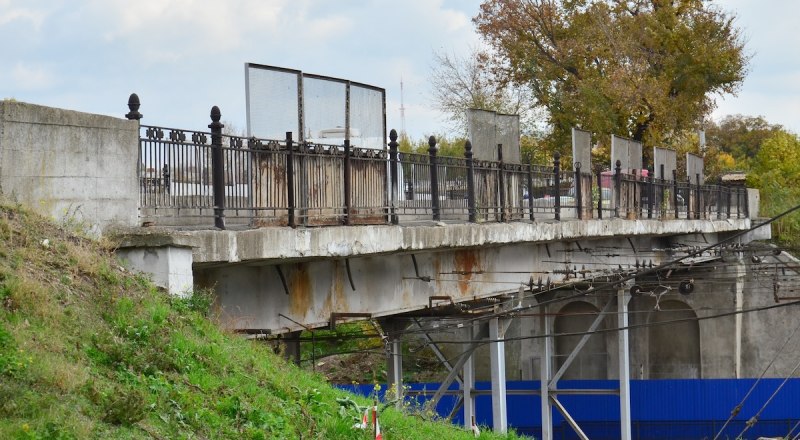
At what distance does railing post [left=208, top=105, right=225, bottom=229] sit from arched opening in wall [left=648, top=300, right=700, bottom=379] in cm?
3169

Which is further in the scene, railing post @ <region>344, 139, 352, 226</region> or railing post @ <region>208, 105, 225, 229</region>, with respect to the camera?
railing post @ <region>344, 139, 352, 226</region>

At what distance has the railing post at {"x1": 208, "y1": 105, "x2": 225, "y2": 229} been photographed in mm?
12477

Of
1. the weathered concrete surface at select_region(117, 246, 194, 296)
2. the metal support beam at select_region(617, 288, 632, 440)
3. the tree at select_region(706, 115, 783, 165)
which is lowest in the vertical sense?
the metal support beam at select_region(617, 288, 632, 440)

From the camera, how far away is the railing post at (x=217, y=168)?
491 inches

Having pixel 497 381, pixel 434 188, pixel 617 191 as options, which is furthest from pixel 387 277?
pixel 617 191

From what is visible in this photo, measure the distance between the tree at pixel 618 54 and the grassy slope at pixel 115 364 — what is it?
35.9 metres

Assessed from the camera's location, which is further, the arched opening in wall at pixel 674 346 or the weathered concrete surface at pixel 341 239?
the arched opening in wall at pixel 674 346

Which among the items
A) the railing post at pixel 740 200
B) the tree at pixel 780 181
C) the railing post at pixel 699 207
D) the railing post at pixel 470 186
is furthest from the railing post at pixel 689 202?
the railing post at pixel 470 186

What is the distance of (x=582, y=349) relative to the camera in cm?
4288

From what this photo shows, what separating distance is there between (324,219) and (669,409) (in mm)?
23213

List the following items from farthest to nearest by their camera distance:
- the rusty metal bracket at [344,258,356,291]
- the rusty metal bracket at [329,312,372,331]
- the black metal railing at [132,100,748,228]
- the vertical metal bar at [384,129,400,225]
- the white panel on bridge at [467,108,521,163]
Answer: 1. the white panel on bridge at [467,108,521,163]
2. the vertical metal bar at [384,129,400,225]
3. the rusty metal bracket at [344,258,356,291]
4. the rusty metal bracket at [329,312,372,331]
5. the black metal railing at [132,100,748,228]

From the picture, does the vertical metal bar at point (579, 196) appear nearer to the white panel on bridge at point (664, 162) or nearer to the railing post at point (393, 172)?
the railing post at point (393, 172)

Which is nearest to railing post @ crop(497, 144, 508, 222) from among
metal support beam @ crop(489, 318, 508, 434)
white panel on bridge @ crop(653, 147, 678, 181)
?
metal support beam @ crop(489, 318, 508, 434)

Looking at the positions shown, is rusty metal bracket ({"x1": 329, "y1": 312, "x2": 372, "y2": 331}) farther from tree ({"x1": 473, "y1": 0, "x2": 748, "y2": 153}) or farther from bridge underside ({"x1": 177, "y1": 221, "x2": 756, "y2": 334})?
tree ({"x1": 473, "y1": 0, "x2": 748, "y2": 153})
